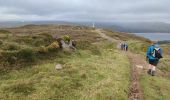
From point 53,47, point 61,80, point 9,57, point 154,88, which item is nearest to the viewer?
point 61,80

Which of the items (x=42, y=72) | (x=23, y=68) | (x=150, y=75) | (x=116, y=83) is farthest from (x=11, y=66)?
(x=150, y=75)

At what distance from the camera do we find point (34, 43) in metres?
30.9

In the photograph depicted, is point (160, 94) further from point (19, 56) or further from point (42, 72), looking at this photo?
point (19, 56)

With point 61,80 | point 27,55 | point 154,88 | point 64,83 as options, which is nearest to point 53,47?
point 27,55

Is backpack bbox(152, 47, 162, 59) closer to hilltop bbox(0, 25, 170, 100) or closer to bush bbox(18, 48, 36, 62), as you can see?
hilltop bbox(0, 25, 170, 100)

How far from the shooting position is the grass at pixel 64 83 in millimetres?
15164

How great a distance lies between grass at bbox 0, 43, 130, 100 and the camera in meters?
15.2

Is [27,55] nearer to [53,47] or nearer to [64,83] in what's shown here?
[53,47]

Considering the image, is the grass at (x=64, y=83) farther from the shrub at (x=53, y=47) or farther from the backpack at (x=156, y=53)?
the shrub at (x=53, y=47)

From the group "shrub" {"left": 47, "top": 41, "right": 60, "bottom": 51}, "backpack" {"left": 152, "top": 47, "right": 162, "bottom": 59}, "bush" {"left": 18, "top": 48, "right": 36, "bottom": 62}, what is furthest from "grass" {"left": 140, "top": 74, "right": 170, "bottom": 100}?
"shrub" {"left": 47, "top": 41, "right": 60, "bottom": 51}

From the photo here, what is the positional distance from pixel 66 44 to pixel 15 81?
15289 millimetres

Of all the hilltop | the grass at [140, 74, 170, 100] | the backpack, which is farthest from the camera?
the backpack

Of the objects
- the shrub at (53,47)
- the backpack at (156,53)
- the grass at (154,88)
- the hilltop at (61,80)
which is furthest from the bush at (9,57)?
the backpack at (156,53)

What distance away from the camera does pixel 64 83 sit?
1719 cm
